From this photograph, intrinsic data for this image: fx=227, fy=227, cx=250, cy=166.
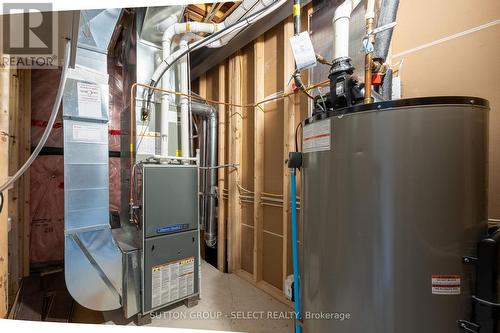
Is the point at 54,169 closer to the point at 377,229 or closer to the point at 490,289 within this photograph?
the point at 377,229

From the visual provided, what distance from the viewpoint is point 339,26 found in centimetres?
125

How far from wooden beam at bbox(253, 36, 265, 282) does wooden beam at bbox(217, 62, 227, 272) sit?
556 mm

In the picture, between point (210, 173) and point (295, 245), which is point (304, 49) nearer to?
point (295, 245)

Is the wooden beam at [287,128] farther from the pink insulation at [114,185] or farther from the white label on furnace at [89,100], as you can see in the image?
the pink insulation at [114,185]

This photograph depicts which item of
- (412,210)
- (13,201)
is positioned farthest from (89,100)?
(412,210)

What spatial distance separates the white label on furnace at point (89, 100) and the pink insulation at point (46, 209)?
1.78 m

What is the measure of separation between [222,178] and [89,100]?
1.58 meters

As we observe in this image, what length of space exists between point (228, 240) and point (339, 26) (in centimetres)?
234

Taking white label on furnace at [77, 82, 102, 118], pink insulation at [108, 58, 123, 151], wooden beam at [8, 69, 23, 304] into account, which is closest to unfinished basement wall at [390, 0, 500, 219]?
white label on furnace at [77, 82, 102, 118]

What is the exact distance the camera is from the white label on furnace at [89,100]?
175 cm

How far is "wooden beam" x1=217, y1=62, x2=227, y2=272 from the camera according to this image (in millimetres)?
2791

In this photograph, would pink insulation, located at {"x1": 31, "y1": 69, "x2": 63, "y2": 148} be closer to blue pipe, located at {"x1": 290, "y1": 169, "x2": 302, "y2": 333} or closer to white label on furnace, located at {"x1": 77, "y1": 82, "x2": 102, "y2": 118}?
white label on furnace, located at {"x1": 77, "y1": 82, "x2": 102, "y2": 118}

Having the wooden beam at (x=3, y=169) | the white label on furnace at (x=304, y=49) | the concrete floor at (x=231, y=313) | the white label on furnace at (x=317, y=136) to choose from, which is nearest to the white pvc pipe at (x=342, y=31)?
the white label on furnace at (x=304, y=49)

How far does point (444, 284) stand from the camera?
66 centimetres
